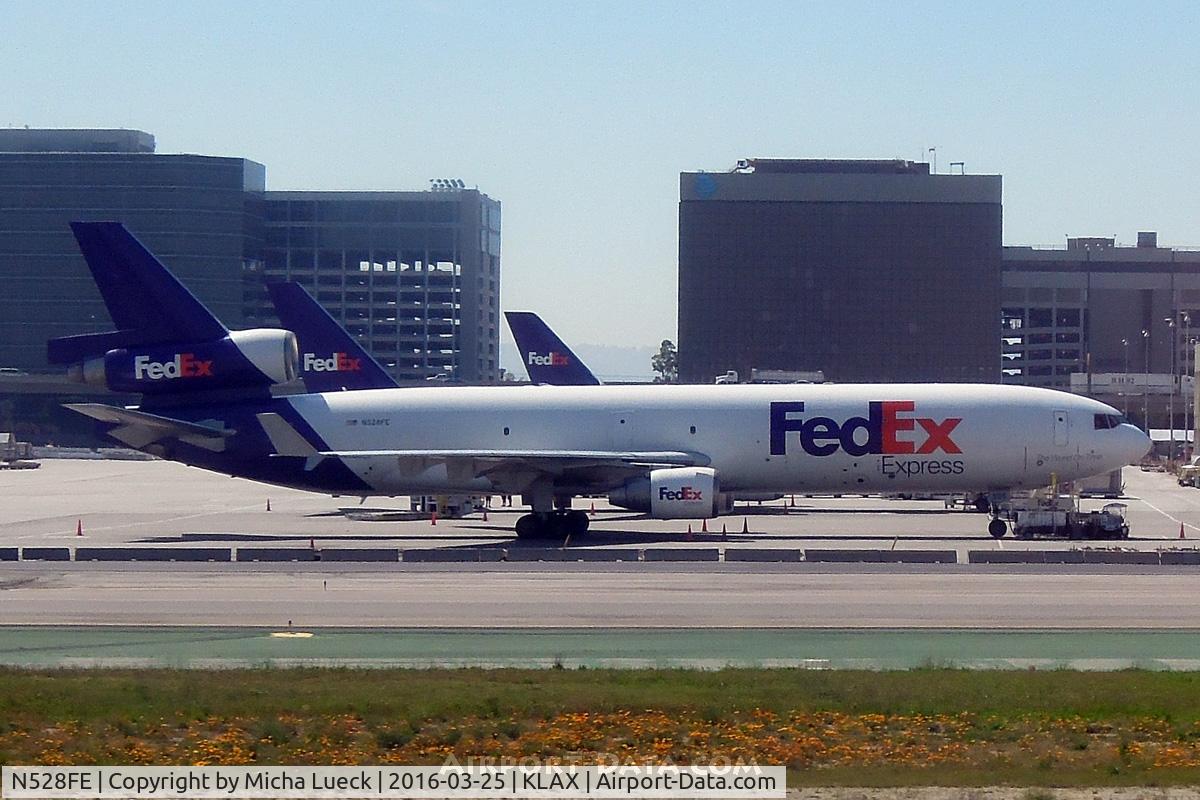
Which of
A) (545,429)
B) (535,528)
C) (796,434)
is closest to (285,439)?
(545,429)

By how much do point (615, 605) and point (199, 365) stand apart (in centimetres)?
2377

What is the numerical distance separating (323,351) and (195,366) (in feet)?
40.8

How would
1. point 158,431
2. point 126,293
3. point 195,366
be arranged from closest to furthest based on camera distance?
point 126,293, point 158,431, point 195,366

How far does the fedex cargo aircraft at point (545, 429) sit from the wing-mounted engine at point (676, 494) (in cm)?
10

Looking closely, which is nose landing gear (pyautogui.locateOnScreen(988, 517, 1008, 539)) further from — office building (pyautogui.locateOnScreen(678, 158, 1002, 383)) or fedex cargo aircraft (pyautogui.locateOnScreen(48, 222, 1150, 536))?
office building (pyautogui.locateOnScreen(678, 158, 1002, 383))

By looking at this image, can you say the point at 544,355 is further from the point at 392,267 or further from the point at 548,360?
the point at 392,267

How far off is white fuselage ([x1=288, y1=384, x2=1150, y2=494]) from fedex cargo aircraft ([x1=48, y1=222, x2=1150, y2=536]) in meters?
0.05

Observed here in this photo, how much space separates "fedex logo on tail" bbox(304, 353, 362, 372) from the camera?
58.9 m

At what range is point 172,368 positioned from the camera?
48.9 m

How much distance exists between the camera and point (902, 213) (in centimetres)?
19200

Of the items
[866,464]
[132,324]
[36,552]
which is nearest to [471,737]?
[36,552]

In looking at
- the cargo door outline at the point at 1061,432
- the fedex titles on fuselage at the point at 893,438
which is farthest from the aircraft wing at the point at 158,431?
the cargo door outline at the point at 1061,432

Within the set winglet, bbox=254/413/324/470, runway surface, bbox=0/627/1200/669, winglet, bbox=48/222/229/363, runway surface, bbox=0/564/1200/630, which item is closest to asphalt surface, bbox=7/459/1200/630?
runway surface, bbox=0/564/1200/630

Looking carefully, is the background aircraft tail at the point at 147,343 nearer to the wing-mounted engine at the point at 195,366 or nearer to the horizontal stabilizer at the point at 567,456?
the wing-mounted engine at the point at 195,366
